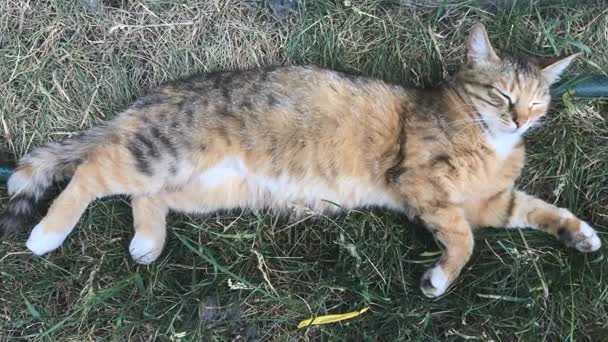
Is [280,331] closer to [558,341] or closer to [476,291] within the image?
[476,291]

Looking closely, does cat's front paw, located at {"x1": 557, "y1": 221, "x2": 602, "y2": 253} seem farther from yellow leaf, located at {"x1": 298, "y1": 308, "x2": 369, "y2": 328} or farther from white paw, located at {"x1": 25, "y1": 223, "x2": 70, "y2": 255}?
white paw, located at {"x1": 25, "y1": 223, "x2": 70, "y2": 255}

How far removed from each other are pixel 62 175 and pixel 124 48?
2.47 feet

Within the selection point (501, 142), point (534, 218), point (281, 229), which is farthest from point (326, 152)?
point (534, 218)

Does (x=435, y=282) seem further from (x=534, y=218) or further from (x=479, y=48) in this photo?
(x=479, y=48)

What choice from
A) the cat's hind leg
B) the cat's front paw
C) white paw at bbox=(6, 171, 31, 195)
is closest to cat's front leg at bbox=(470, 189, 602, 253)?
the cat's front paw

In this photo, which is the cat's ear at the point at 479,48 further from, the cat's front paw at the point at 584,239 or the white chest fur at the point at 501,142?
the cat's front paw at the point at 584,239

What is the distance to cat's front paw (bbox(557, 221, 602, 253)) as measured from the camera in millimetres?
2885

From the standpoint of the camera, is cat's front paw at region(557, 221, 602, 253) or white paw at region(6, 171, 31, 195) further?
white paw at region(6, 171, 31, 195)

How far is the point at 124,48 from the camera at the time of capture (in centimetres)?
337

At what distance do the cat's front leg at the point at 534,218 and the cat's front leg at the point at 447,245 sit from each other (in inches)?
9.5

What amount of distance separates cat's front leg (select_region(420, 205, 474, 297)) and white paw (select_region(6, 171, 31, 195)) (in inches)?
73.5

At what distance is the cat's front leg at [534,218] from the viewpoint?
2896 millimetres

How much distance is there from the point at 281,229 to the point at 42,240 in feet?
3.72

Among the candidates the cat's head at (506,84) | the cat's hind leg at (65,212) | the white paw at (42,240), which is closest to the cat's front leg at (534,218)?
the cat's head at (506,84)
